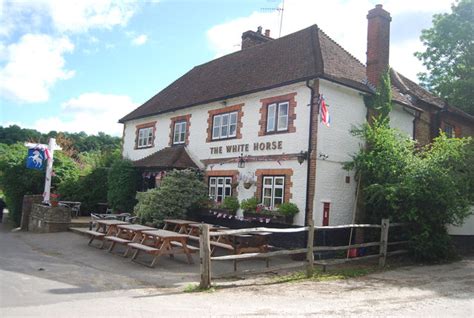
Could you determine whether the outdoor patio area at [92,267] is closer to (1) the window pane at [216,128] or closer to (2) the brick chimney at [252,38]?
(1) the window pane at [216,128]

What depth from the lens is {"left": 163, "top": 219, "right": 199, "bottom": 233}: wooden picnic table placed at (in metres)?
13.6

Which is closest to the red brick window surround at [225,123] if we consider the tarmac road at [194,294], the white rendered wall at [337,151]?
the white rendered wall at [337,151]

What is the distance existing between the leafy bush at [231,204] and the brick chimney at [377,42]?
640cm

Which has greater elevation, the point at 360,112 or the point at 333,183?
the point at 360,112

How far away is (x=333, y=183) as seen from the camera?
13469mm

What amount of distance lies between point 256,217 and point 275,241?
3.22 ft

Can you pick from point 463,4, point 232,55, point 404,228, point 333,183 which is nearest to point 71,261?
point 333,183

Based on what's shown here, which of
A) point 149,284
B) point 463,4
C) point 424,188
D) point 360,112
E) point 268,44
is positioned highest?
point 463,4

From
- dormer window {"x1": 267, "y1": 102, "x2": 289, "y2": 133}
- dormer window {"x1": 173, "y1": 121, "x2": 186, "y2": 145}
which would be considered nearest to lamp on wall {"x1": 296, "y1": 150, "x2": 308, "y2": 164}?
dormer window {"x1": 267, "y1": 102, "x2": 289, "y2": 133}

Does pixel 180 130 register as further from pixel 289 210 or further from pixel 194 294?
pixel 194 294

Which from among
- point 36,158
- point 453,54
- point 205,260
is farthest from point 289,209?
point 453,54

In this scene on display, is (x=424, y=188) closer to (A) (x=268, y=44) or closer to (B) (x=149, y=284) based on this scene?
(B) (x=149, y=284)

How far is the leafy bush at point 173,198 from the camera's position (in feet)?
51.9

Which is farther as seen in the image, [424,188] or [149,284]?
[424,188]
